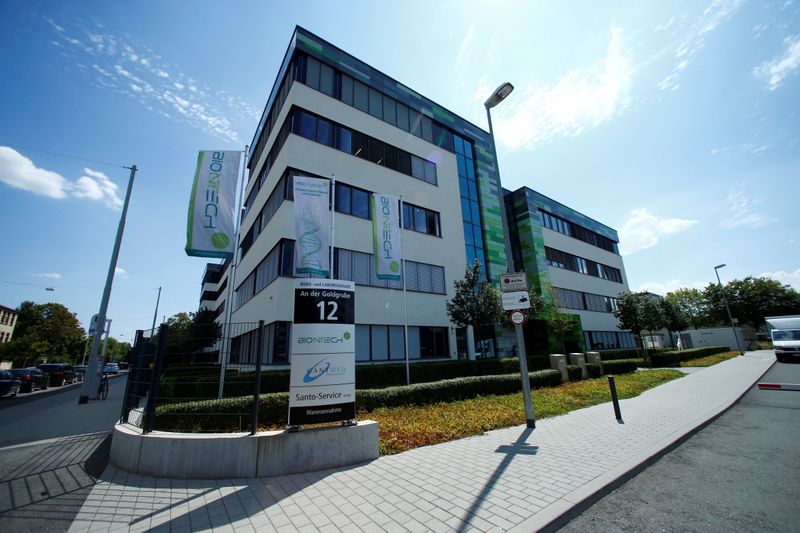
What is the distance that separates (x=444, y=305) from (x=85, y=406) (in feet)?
60.2

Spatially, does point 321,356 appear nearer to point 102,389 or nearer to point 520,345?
point 520,345

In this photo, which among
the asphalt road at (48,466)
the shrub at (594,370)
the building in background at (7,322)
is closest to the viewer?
the asphalt road at (48,466)

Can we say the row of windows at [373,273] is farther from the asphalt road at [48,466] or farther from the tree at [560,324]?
the tree at [560,324]

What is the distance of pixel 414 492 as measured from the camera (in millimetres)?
4445

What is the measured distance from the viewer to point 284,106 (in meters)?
18.5

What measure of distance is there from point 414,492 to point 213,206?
9966 mm

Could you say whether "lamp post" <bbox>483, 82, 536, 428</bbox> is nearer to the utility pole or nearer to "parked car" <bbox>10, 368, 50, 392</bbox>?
the utility pole

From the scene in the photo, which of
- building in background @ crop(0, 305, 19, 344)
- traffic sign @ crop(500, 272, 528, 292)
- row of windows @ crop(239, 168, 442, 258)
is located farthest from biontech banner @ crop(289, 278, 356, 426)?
building in background @ crop(0, 305, 19, 344)

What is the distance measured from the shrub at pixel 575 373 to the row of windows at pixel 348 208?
1093cm

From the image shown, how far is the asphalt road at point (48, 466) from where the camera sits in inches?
165

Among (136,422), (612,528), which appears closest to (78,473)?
(136,422)

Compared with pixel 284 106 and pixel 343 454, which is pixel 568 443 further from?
pixel 284 106

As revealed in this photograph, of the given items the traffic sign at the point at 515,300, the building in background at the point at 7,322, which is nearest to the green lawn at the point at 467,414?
the traffic sign at the point at 515,300

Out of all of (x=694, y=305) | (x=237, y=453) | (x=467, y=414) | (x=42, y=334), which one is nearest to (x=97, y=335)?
(x=237, y=453)
